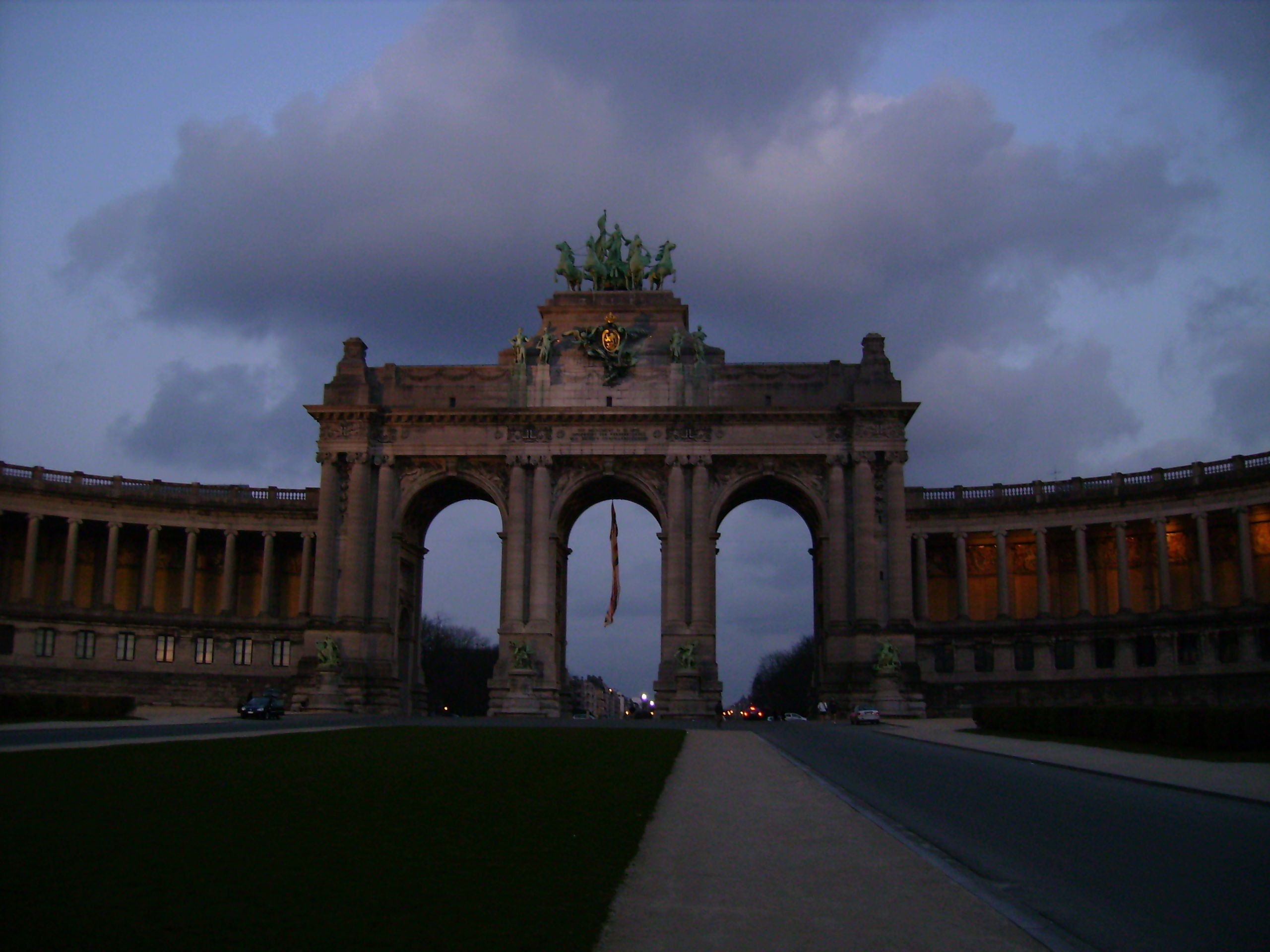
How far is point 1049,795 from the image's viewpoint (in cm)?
2317

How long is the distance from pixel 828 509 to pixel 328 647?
107 ft

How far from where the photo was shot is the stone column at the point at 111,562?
84.4 meters

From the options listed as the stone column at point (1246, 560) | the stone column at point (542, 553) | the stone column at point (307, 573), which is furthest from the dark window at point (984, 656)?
the stone column at point (307, 573)

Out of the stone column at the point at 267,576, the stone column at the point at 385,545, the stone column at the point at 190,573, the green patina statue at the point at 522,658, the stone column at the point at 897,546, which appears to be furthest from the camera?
the stone column at the point at 267,576

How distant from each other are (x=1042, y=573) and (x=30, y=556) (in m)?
69.5

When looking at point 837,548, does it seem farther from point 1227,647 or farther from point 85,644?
point 85,644

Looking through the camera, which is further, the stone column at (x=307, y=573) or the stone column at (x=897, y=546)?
the stone column at (x=307, y=573)

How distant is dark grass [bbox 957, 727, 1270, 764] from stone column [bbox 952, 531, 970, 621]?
3778 cm

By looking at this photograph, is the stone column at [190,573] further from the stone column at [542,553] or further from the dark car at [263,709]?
the stone column at [542,553]

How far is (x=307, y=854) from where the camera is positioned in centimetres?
1325

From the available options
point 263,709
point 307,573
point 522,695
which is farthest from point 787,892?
point 307,573

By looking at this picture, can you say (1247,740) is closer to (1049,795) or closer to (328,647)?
(1049,795)

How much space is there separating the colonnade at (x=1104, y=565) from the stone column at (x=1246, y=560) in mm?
45

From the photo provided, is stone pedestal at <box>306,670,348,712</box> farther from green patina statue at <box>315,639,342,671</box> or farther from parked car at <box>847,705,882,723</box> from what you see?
parked car at <box>847,705,882,723</box>
